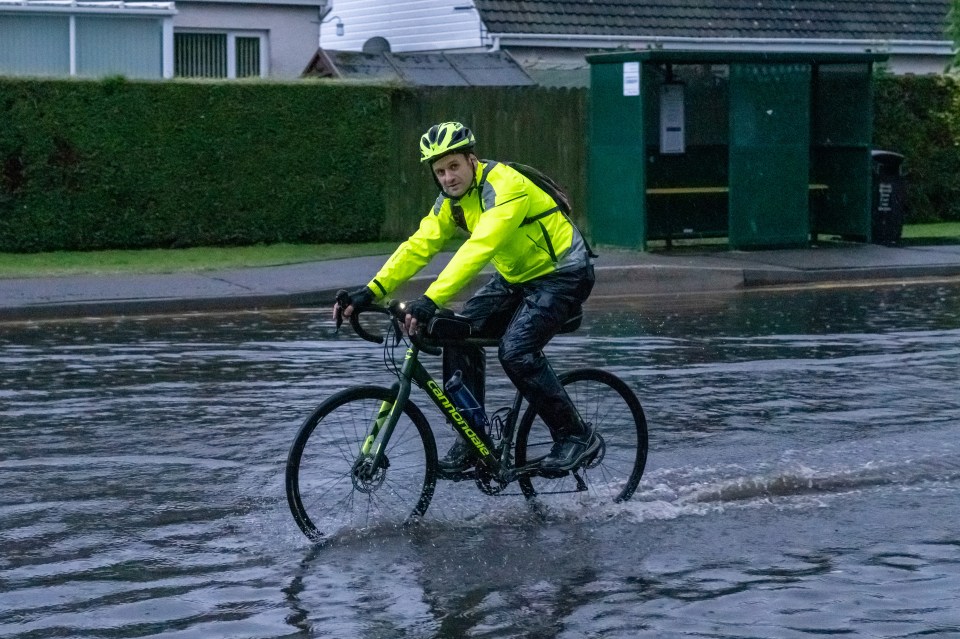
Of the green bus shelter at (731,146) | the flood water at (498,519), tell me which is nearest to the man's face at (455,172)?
the flood water at (498,519)

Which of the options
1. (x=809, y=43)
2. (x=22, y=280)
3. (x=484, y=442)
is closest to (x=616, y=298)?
(x=22, y=280)

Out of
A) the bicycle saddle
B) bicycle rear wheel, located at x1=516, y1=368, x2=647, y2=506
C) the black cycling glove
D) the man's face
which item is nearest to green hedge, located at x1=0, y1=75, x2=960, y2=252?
bicycle rear wheel, located at x1=516, y1=368, x2=647, y2=506

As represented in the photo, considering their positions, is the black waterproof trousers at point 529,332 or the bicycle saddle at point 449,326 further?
the black waterproof trousers at point 529,332

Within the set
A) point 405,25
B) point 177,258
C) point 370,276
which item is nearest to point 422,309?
point 370,276

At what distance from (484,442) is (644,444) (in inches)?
37.6

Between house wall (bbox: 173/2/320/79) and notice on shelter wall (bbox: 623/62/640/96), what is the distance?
11.0 m

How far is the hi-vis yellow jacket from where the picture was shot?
675 cm

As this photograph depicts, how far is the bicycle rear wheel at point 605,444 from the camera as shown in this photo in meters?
7.50

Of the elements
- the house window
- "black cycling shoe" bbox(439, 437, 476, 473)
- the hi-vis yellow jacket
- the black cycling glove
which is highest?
the house window

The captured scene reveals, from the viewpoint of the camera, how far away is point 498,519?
7297mm

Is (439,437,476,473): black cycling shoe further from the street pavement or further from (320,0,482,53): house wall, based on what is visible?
(320,0,482,53): house wall

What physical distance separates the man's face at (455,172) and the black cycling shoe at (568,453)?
122cm

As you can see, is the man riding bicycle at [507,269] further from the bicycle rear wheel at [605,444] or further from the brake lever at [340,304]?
the bicycle rear wheel at [605,444]

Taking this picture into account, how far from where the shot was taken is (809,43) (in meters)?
29.5
